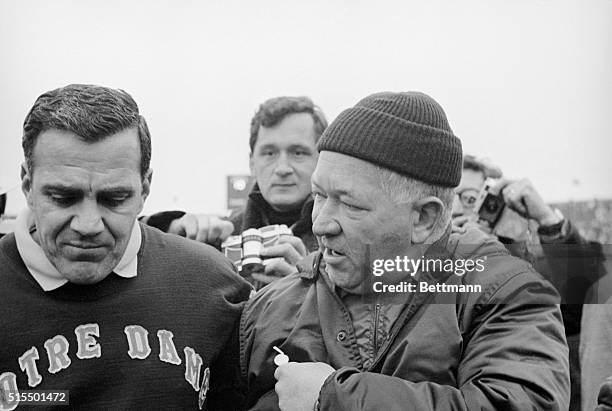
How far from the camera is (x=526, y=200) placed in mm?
1376

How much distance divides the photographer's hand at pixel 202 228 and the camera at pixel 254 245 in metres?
0.05

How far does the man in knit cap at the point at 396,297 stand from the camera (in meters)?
0.99

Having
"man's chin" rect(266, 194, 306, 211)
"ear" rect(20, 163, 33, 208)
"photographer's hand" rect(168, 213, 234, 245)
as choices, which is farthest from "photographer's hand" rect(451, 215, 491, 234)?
"ear" rect(20, 163, 33, 208)

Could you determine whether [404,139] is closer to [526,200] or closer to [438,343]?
[438,343]

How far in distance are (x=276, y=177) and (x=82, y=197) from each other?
1.44ft

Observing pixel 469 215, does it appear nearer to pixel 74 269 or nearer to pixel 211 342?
pixel 211 342

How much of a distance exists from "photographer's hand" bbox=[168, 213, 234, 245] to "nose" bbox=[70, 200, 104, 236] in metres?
0.28

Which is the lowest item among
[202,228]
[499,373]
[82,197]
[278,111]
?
[499,373]

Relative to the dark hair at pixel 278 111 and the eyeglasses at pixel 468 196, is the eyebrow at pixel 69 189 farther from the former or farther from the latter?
the eyeglasses at pixel 468 196

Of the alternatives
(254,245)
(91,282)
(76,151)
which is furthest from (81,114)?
(254,245)

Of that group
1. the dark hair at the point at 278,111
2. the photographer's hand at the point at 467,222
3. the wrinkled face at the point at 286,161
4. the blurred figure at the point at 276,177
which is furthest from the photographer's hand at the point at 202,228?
the photographer's hand at the point at 467,222

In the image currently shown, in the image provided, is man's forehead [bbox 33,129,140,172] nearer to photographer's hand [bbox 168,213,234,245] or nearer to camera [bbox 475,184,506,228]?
photographer's hand [bbox 168,213,234,245]

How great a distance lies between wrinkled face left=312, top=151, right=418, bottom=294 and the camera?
110 cm

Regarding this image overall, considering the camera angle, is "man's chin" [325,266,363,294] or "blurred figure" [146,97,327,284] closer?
"man's chin" [325,266,363,294]
